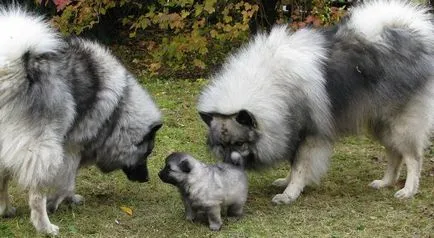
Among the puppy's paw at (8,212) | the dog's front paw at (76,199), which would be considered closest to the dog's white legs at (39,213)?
the puppy's paw at (8,212)

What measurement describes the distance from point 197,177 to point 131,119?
0.81m

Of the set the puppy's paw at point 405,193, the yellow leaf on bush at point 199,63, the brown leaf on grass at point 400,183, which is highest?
the puppy's paw at point 405,193

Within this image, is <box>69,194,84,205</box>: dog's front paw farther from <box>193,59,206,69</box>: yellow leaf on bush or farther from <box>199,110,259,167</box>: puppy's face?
<box>193,59,206,69</box>: yellow leaf on bush

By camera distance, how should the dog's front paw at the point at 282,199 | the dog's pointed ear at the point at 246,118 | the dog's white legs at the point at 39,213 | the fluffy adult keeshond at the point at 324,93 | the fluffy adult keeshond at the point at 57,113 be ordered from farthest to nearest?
1. the dog's front paw at the point at 282,199
2. the fluffy adult keeshond at the point at 324,93
3. the dog's pointed ear at the point at 246,118
4. the dog's white legs at the point at 39,213
5. the fluffy adult keeshond at the point at 57,113

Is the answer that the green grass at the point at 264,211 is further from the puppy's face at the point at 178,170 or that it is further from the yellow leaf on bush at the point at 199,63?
the yellow leaf on bush at the point at 199,63

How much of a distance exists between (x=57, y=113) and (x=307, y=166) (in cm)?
204

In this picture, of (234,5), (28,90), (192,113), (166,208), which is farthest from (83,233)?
(234,5)

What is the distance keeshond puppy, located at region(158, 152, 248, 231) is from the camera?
14.1 feet

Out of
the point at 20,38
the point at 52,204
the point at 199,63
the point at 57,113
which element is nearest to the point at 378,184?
the point at 52,204

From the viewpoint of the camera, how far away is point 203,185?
169 inches

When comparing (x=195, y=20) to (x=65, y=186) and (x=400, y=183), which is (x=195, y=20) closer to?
(x=400, y=183)

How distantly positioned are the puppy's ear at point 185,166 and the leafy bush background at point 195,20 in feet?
16.1

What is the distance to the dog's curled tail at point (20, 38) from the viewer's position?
3.97m

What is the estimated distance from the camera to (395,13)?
17.1 ft
